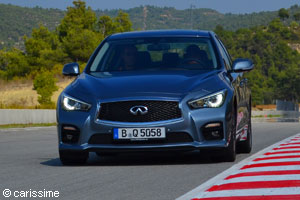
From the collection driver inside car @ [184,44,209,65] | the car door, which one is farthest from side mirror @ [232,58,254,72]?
driver inside car @ [184,44,209,65]

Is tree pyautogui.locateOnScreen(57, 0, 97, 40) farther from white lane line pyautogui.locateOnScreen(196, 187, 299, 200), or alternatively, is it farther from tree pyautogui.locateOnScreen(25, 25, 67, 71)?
white lane line pyautogui.locateOnScreen(196, 187, 299, 200)

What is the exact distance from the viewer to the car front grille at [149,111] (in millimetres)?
8062

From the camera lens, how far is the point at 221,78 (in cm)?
874

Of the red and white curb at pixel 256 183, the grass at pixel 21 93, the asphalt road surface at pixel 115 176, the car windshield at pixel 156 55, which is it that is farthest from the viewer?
the grass at pixel 21 93

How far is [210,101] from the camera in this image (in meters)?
8.23

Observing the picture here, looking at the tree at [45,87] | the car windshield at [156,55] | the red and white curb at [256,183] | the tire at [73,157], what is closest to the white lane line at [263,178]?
the red and white curb at [256,183]

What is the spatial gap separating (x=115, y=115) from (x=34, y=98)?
5878 cm

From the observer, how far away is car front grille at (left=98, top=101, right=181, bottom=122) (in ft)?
26.5

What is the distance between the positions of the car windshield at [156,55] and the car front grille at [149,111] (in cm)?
122

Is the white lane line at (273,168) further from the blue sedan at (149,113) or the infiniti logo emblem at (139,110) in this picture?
the infiniti logo emblem at (139,110)

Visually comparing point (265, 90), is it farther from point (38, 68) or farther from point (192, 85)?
point (192, 85)

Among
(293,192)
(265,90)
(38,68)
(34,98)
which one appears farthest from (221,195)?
(265,90)

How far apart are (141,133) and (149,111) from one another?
0.86 ft
